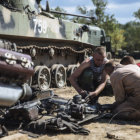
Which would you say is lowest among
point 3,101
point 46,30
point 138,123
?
point 138,123

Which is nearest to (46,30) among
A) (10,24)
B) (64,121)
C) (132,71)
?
(10,24)

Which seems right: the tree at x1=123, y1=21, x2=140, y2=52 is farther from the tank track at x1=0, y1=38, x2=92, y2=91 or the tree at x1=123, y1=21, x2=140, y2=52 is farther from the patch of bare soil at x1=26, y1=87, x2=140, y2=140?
the patch of bare soil at x1=26, y1=87, x2=140, y2=140

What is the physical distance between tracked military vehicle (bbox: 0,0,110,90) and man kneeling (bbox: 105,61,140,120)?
306cm

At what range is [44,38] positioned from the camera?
10977 millimetres

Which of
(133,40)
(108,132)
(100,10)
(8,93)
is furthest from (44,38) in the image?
(133,40)

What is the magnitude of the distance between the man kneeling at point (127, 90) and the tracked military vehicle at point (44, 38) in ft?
10.0

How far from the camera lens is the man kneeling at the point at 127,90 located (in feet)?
17.8

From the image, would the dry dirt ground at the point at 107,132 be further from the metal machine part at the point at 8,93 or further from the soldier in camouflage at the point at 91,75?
the soldier in camouflage at the point at 91,75

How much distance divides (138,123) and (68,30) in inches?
307

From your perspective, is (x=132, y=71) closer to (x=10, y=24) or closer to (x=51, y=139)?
(x=51, y=139)

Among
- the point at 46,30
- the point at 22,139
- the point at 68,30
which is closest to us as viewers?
the point at 22,139

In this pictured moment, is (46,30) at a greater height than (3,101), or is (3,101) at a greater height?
(46,30)

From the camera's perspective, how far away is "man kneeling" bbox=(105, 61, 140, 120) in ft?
17.8

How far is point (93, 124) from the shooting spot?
5309mm
